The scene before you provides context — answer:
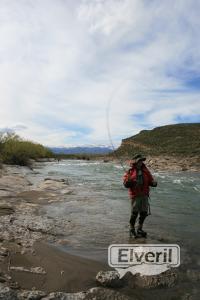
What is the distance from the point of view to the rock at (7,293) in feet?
18.9

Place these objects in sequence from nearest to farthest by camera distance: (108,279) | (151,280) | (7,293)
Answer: (7,293) → (108,279) → (151,280)

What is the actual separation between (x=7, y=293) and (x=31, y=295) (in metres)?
0.40

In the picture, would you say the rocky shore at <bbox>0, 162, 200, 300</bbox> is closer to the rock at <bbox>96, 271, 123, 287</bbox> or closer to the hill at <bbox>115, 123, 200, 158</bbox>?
the rock at <bbox>96, 271, 123, 287</bbox>

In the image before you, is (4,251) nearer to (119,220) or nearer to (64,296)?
(64,296)

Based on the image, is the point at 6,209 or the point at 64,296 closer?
the point at 64,296

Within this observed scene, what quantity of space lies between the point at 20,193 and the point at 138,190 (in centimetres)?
940

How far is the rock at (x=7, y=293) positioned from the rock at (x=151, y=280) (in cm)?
218

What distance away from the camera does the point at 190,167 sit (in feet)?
148

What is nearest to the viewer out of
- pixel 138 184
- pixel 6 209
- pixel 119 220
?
pixel 138 184

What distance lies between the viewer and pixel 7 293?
5.88 meters

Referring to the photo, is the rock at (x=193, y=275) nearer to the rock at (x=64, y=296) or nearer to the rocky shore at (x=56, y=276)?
the rocky shore at (x=56, y=276)
